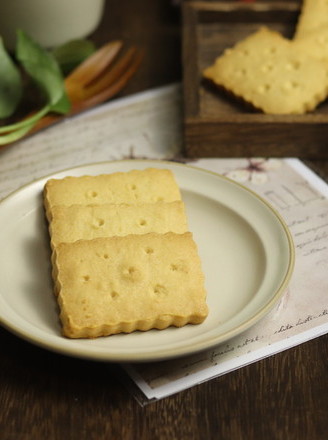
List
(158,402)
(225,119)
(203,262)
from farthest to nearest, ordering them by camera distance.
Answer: (225,119) → (203,262) → (158,402)

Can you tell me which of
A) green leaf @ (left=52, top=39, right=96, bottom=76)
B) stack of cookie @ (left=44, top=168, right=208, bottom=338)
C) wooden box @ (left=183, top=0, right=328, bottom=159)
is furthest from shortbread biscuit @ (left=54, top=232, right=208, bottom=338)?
green leaf @ (left=52, top=39, right=96, bottom=76)

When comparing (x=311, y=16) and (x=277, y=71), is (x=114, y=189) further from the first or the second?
(x=311, y=16)

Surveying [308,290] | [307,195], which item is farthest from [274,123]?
[308,290]

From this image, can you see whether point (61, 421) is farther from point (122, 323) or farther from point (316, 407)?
point (316, 407)

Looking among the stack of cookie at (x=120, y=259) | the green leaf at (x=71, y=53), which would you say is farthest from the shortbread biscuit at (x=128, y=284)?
the green leaf at (x=71, y=53)

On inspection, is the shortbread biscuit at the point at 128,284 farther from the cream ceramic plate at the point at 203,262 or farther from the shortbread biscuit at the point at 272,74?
the shortbread biscuit at the point at 272,74

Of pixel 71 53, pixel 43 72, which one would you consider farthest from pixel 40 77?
pixel 71 53
